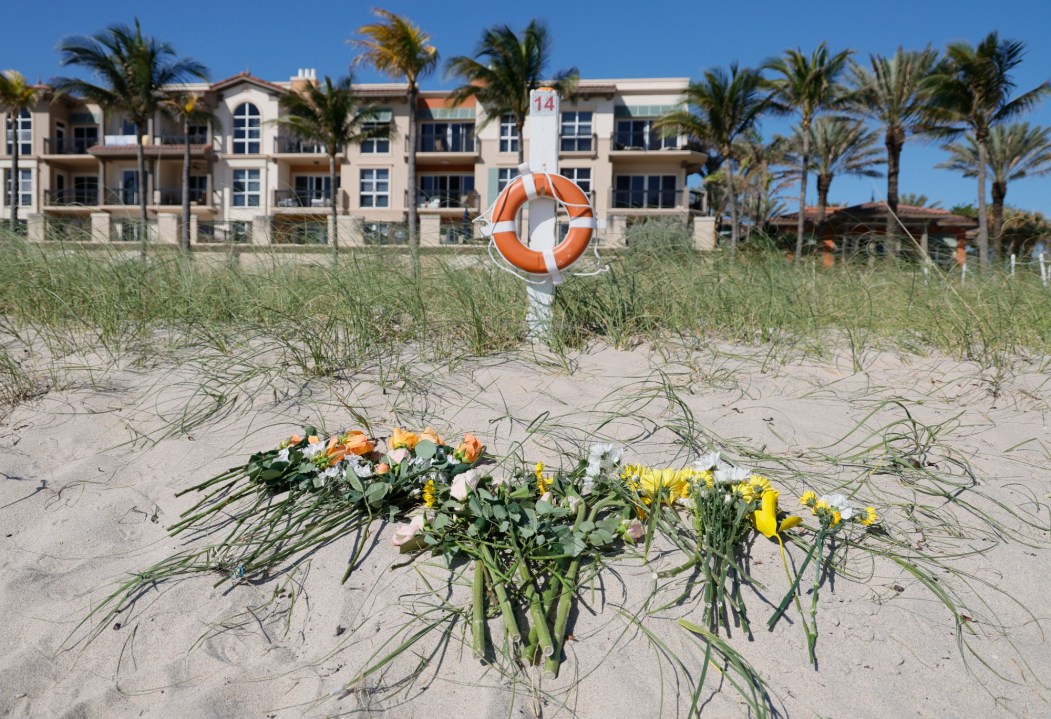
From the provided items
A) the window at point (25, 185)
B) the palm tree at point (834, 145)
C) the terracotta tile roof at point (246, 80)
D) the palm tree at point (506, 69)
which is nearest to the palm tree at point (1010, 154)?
the palm tree at point (834, 145)

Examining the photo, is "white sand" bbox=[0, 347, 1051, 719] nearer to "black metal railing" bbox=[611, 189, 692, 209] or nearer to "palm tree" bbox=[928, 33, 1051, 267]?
"palm tree" bbox=[928, 33, 1051, 267]

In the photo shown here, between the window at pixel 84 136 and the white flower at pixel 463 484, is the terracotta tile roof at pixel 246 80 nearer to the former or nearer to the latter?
the window at pixel 84 136

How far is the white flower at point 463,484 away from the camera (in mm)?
1947

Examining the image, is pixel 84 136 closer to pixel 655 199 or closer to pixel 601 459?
pixel 655 199

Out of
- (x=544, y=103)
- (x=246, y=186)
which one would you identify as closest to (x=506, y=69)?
(x=246, y=186)

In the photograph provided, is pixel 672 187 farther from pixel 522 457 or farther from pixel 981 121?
pixel 522 457

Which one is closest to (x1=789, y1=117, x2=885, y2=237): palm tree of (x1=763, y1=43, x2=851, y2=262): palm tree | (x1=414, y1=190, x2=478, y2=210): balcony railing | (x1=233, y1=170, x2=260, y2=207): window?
(x1=763, y1=43, x2=851, y2=262): palm tree

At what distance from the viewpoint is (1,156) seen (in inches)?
1244

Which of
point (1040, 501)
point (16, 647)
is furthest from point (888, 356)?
point (16, 647)

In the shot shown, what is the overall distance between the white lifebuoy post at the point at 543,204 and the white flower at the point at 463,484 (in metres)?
1.51

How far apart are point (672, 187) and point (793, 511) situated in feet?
97.9

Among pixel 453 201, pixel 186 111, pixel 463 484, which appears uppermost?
pixel 186 111

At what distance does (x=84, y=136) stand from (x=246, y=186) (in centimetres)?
915

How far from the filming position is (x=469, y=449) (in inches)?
87.4
